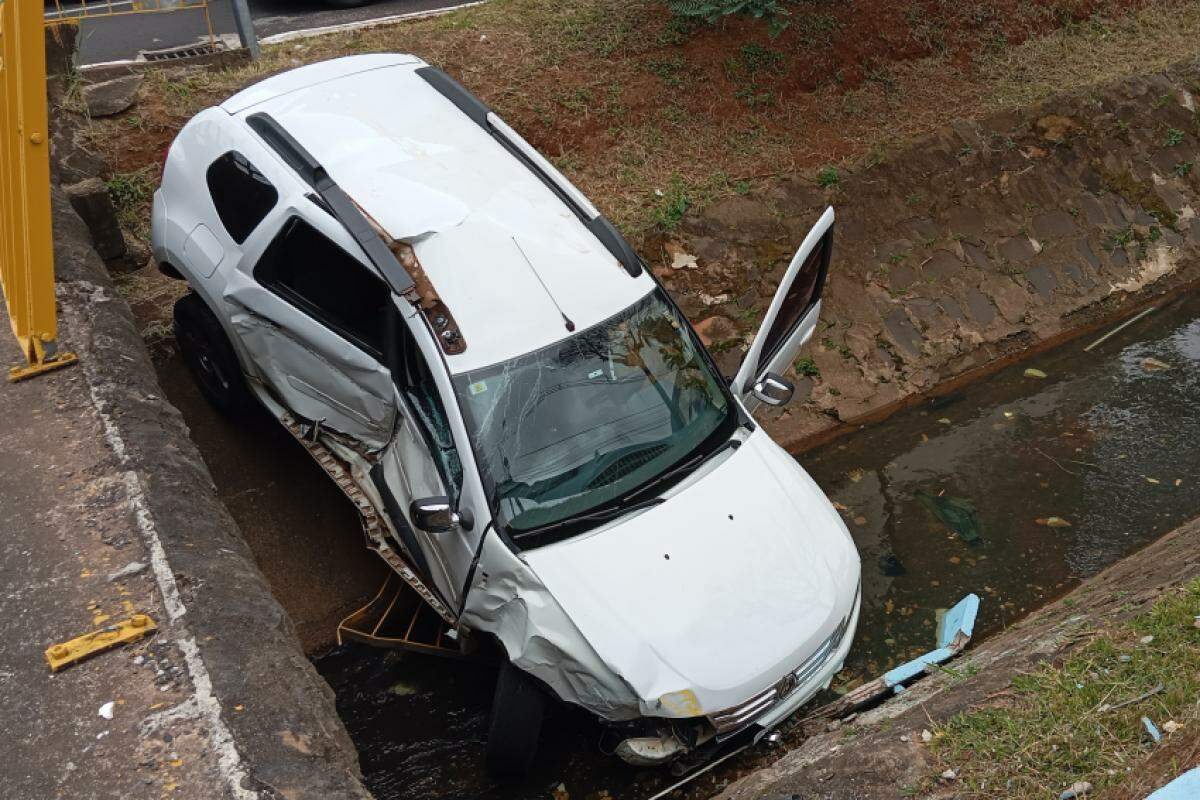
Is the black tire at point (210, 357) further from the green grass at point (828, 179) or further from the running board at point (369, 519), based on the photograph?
the green grass at point (828, 179)

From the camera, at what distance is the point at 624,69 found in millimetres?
9570

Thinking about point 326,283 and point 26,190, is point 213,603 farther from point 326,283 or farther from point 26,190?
point 26,190

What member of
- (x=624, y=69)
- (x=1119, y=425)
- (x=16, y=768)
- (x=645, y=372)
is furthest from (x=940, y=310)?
(x=16, y=768)

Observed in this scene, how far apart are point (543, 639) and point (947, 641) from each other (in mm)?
2592

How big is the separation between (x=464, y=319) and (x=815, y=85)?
605 cm

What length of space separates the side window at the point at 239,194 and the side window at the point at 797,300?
2823mm

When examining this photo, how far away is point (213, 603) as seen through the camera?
4.23m

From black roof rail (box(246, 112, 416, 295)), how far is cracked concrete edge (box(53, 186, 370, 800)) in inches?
55.1

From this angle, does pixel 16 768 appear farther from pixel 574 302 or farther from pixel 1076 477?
pixel 1076 477

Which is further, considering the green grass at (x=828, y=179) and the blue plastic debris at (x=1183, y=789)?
the green grass at (x=828, y=179)

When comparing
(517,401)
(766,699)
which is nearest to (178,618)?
(517,401)

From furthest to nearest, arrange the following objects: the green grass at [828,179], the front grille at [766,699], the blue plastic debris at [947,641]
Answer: the green grass at [828,179] < the blue plastic debris at [947,641] < the front grille at [766,699]

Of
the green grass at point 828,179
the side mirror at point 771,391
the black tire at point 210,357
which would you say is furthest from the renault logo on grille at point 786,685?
the green grass at point 828,179

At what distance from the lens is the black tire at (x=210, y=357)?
6316 mm
